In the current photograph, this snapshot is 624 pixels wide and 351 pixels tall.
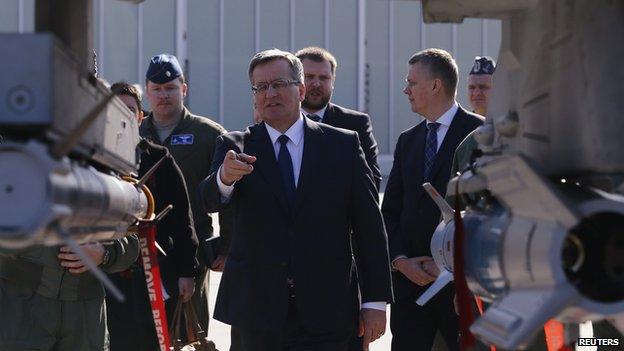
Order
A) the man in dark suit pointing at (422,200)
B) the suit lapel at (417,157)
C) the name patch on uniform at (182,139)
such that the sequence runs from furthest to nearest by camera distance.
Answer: the name patch on uniform at (182,139), the suit lapel at (417,157), the man in dark suit pointing at (422,200)

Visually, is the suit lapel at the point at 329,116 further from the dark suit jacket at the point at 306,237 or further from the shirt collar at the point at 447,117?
the dark suit jacket at the point at 306,237

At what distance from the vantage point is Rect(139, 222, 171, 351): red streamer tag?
566 cm

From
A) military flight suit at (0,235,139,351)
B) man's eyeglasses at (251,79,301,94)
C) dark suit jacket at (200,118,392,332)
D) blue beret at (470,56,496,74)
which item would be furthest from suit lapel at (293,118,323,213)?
blue beret at (470,56,496,74)

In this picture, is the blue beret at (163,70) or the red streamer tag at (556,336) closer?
the red streamer tag at (556,336)

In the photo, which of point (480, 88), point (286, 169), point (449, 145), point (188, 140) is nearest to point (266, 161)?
point (286, 169)

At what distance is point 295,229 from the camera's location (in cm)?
570

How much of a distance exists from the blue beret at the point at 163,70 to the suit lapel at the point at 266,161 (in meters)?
2.26

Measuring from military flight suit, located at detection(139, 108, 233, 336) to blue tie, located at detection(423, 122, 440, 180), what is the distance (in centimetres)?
140

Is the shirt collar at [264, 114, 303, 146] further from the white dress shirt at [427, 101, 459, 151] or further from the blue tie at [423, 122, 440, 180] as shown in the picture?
the white dress shirt at [427, 101, 459, 151]

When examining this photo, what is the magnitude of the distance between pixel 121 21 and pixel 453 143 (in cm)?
1909

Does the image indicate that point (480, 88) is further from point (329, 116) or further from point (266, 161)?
point (266, 161)

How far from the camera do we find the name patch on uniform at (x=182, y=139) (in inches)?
307

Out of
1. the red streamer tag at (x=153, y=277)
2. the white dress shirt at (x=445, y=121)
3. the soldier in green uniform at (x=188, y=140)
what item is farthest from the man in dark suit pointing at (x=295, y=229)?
the soldier in green uniform at (x=188, y=140)

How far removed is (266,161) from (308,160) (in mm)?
217
